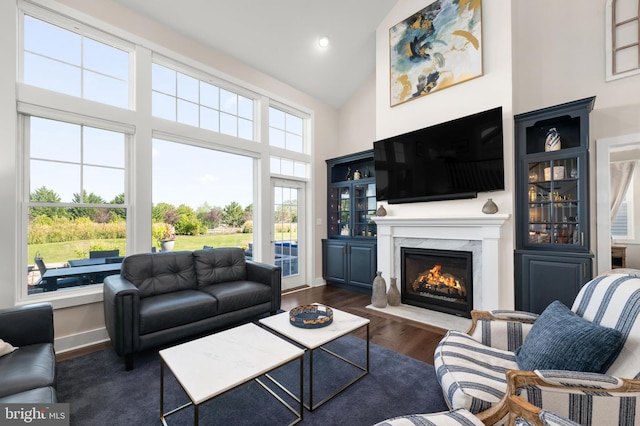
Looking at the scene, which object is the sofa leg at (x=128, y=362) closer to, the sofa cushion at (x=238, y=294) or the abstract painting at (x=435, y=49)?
the sofa cushion at (x=238, y=294)

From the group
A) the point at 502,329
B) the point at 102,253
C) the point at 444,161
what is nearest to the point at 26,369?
the point at 102,253

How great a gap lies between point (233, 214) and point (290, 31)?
2741 millimetres

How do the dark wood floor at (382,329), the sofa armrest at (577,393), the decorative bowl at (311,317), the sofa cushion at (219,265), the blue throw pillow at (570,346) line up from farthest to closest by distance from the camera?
1. the sofa cushion at (219,265)
2. the dark wood floor at (382,329)
3. the decorative bowl at (311,317)
4. the blue throw pillow at (570,346)
5. the sofa armrest at (577,393)

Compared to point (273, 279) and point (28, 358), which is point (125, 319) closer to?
point (28, 358)

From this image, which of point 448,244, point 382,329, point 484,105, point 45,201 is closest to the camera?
point 45,201

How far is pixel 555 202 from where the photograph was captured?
9.89 feet

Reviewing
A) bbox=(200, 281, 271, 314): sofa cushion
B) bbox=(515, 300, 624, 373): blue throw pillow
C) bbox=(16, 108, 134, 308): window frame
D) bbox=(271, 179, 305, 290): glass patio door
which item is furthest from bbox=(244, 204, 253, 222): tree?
bbox=(515, 300, 624, 373): blue throw pillow

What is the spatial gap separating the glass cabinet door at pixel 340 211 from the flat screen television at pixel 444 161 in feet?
3.23

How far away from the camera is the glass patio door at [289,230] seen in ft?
15.4

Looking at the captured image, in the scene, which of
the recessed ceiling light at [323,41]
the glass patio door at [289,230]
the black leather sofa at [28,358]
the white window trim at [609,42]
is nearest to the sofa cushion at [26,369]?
the black leather sofa at [28,358]

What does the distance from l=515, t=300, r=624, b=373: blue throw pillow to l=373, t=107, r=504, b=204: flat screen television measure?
78.8 inches

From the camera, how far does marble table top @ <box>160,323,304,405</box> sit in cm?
141

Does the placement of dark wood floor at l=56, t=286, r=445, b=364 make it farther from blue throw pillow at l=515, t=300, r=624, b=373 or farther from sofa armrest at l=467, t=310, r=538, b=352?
blue throw pillow at l=515, t=300, r=624, b=373

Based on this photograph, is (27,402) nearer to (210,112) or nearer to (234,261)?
(234,261)
